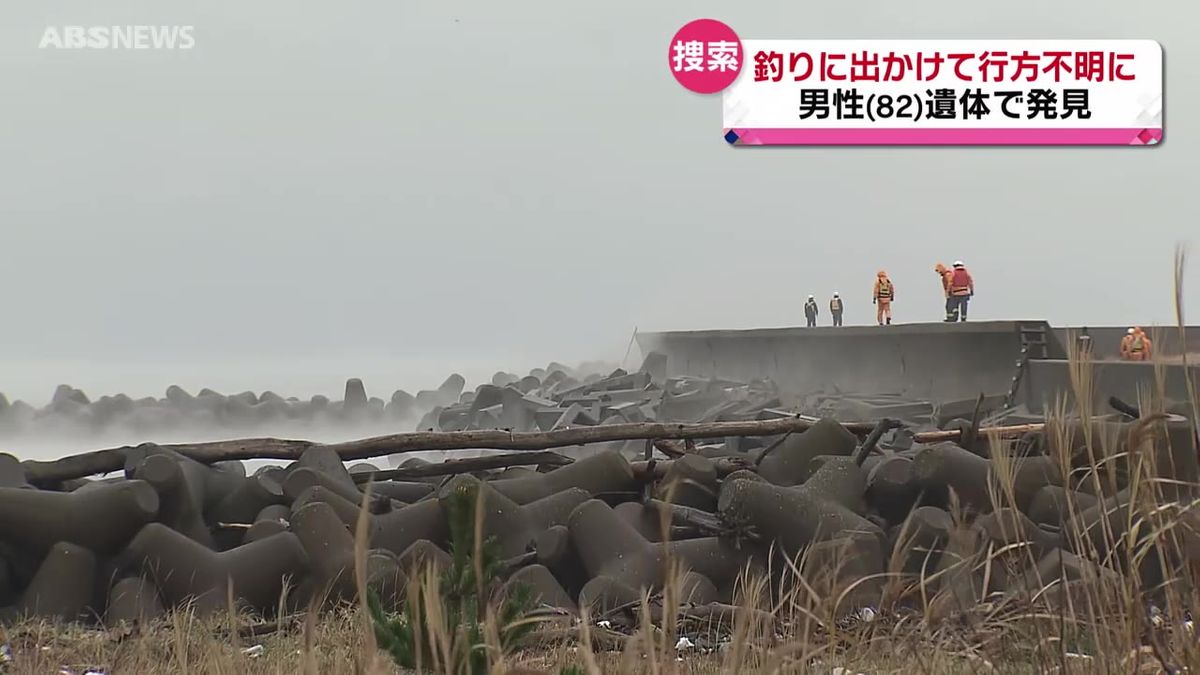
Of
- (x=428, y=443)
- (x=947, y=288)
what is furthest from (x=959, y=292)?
(x=428, y=443)

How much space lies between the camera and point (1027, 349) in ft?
35.3

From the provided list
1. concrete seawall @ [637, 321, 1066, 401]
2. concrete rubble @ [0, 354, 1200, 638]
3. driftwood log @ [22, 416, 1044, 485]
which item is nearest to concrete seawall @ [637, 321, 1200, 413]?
concrete seawall @ [637, 321, 1066, 401]

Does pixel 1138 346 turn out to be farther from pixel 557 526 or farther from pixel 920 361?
pixel 557 526

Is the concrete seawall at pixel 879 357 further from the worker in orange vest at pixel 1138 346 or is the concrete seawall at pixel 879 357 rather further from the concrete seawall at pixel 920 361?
the worker in orange vest at pixel 1138 346

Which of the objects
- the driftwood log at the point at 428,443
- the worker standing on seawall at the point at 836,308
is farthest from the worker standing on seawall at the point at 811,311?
the driftwood log at the point at 428,443

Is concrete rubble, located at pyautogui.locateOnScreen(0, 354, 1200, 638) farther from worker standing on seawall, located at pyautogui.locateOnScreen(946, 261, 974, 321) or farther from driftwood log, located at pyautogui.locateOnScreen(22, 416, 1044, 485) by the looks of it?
worker standing on seawall, located at pyautogui.locateOnScreen(946, 261, 974, 321)

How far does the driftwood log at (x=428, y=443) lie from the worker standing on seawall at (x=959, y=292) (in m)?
8.93

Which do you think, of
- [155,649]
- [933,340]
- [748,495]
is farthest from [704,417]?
[155,649]

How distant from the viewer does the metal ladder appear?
10.7m

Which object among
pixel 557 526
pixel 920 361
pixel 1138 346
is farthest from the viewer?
pixel 920 361

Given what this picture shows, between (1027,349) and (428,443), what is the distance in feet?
24.9

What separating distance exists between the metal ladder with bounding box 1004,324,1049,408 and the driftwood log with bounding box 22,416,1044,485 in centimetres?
625

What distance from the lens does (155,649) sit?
2.88m

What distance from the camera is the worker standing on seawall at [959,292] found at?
43.8ft
